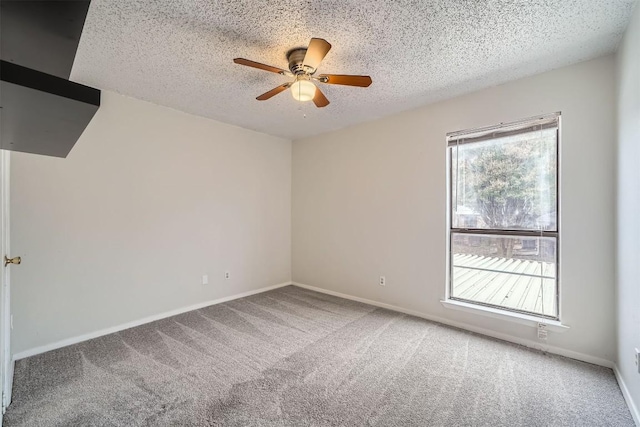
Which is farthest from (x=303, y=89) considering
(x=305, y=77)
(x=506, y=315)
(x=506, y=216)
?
(x=506, y=315)

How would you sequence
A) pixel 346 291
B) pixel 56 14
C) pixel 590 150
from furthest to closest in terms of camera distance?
pixel 346 291 < pixel 590 150 < pixel 56 14

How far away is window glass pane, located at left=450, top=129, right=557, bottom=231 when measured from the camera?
2646 mm

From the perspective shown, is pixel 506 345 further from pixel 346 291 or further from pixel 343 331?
pixel 346 291

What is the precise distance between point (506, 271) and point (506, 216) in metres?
0.58

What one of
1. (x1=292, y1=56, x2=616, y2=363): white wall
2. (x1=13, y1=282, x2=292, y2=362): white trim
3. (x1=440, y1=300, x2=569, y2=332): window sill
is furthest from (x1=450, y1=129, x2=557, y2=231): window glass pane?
(x1=13, y1=282, x2=292, y2=362): white trim

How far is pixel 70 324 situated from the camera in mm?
2715

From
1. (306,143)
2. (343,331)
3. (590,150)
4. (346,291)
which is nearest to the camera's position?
(590,150)

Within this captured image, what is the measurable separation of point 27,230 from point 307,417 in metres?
2.87

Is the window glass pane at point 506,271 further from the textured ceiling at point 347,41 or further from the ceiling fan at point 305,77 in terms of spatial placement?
the ceiling fan at point 305,77

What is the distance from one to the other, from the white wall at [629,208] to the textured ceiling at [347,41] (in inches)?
10.8

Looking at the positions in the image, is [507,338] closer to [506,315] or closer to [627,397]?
[506,315]

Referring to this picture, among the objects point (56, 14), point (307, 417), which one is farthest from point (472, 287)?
point (56, 14)

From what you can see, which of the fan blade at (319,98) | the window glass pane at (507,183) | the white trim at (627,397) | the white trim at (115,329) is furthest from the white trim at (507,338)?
the fan blade at (319,98)

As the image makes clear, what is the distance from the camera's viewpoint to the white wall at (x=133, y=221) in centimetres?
254
